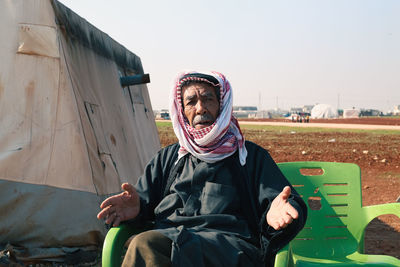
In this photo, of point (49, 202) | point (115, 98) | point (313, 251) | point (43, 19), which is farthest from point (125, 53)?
point (313, 251)

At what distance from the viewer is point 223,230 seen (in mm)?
2365

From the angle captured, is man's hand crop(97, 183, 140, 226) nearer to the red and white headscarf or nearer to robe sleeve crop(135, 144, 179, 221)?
robe sleeve crop(135, 144, 179, 221)

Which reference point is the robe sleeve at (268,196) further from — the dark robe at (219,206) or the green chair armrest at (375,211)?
the green chair armrest at (375,211)

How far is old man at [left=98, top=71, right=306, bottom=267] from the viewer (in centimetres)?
214

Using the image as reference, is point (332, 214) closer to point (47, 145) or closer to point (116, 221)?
point (116, 221)

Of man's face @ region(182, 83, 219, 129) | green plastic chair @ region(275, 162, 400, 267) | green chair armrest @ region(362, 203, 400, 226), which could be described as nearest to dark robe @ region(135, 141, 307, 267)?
man's face @ region(182, 83, 219, 129)

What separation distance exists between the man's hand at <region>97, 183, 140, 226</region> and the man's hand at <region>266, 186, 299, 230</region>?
2.46 ft

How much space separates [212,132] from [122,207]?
2.10ft

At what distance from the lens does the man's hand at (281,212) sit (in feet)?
6.89

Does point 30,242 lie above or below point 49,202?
below

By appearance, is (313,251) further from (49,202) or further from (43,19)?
(43,19)

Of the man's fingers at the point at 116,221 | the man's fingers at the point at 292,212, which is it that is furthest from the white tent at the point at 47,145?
the man's fingers at the point at 292,212

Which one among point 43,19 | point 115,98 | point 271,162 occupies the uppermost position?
point 43,19

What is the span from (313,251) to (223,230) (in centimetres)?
95
